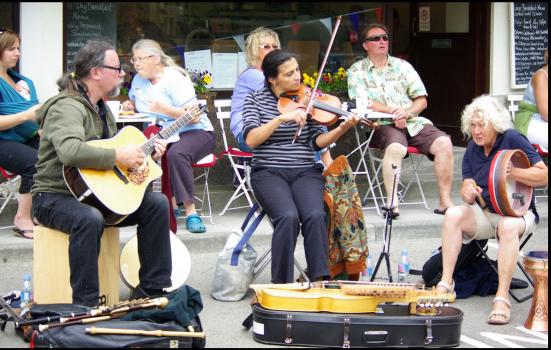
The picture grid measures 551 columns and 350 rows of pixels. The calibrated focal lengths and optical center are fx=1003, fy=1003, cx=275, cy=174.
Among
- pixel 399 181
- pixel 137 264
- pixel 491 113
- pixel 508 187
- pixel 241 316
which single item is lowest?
pixel 241 316

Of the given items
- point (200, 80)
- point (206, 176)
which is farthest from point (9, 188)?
point (200, 80)

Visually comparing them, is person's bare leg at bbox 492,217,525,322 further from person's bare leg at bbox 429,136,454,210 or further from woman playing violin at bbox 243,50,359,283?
person's bare leg at bbox 429,136,454,210

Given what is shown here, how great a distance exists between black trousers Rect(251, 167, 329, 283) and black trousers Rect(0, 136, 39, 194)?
1757 mm

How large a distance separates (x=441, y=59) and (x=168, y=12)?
280cm

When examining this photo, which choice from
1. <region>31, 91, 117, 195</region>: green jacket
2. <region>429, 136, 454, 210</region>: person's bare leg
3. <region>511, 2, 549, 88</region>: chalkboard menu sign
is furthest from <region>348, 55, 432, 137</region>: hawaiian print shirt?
<region>31, 91, 117, 195</region>: green jacket

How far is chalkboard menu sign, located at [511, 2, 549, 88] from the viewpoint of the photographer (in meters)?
8.99

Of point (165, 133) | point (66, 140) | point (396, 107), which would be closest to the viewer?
point (66, 140)

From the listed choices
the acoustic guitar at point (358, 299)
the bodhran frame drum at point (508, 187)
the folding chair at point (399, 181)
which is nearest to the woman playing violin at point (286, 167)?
the acoustic guitar at point (358, 299)

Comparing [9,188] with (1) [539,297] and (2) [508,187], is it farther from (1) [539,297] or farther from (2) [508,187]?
(1) [539,297]

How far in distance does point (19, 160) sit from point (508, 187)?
311cm

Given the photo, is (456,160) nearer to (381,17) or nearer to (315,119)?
(381,17)

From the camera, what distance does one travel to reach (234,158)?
7.79 meters

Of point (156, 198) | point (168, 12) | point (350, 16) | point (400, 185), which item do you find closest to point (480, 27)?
point (350, 16)

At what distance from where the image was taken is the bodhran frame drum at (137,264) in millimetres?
5551
